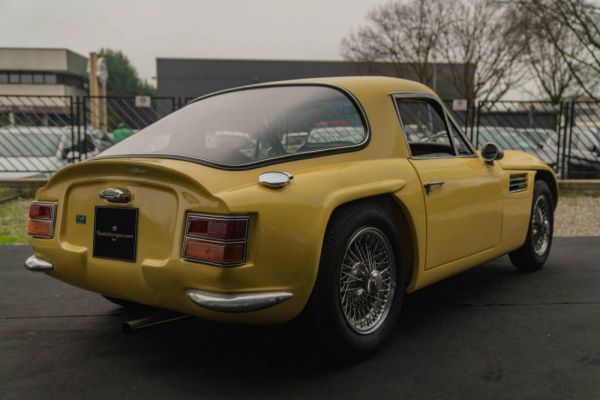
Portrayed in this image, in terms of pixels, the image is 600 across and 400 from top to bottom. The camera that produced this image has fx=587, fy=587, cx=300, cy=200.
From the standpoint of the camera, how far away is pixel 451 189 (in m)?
3.70

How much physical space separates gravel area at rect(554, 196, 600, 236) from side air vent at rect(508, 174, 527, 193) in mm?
3888

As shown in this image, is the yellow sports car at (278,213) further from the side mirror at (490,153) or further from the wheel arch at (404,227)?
the side mirror at (490,153)

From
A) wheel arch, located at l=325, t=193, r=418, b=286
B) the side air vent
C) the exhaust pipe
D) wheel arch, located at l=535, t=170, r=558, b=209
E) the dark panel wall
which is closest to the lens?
the exhaust pipe

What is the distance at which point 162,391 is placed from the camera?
9.10 ft

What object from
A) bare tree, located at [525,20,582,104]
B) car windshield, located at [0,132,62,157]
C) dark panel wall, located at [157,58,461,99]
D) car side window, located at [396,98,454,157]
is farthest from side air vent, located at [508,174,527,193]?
dark panel wall, located at [157,58,461,99]

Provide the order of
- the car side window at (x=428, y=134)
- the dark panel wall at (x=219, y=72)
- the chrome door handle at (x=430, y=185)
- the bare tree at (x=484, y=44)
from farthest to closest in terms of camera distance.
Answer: the dark panel wall at (x=219, y=72) < the bare tree at (x=484, y=44) < the car side window at (x=428, y=134) < the chrome door handle at (x=430, y=185)

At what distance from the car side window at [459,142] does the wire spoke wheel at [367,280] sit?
1288mm

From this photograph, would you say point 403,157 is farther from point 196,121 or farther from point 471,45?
point 471,45

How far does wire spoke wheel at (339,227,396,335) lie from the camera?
3041 millimetres

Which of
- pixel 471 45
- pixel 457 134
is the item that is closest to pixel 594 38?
pixel 471 45

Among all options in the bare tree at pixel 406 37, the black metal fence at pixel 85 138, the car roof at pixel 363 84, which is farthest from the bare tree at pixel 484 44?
the car roof at pixel 363 84

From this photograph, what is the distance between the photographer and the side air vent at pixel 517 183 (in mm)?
4465

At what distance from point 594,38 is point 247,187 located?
17.7 m

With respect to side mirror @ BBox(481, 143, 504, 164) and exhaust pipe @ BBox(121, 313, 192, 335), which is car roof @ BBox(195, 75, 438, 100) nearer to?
side mirror @ BBox(481, 143, 504, 164)
